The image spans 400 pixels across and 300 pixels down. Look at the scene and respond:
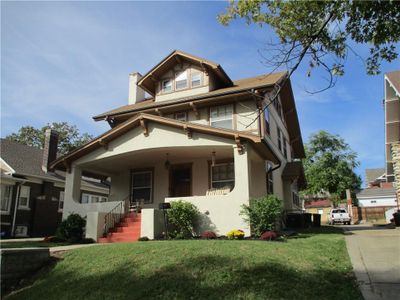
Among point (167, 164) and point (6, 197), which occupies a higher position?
point (167, 164)

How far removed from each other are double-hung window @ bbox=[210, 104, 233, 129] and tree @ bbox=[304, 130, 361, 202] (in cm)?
3732

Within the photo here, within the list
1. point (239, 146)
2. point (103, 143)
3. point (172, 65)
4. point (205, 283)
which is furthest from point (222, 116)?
point (205, 283)

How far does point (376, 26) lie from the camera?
7.26 metres

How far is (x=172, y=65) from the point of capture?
65.7 ft

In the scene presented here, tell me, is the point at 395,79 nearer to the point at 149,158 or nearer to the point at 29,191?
the point at 149,158

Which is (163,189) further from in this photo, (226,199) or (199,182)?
(226,199)

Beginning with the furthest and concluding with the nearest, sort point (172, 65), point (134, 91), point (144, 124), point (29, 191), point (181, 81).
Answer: point (134, 91), point (29, 191), point (172, 65), point (181, 81), point (144, 124)

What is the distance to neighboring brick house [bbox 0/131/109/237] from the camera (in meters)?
20.6

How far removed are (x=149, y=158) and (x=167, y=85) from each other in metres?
4.91

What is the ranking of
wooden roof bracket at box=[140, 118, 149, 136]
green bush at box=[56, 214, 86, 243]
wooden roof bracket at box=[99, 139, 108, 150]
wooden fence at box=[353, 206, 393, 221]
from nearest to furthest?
green bush at box=[56, 214, 86, 243] → wooden roof bracket at box=[140, 118, 149, 136] → wooden roof bracket at box=[99, 139, 108, 150] → wooden fence at box=[353, 206, 393, 221]

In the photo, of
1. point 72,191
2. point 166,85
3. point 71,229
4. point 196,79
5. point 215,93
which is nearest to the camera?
point 71,229

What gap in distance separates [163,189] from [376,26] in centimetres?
1261

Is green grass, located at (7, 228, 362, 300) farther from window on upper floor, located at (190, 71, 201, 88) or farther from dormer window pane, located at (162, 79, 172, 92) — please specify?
dormer window pane, located at (162, 79, 172, 92)

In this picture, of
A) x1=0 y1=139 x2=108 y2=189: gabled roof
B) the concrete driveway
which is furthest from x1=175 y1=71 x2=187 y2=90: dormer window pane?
the concrete driveway
